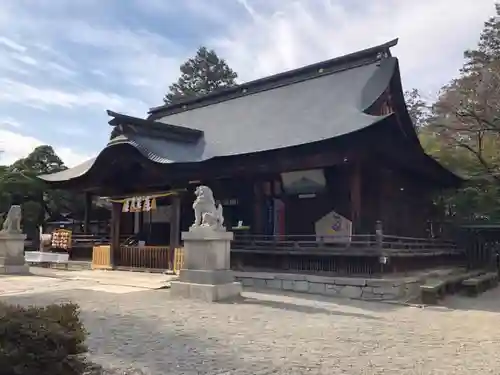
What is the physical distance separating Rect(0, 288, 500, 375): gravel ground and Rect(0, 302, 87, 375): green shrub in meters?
1.07

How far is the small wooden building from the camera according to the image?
41.4 ft

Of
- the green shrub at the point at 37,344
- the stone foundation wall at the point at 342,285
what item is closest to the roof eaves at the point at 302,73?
the stone foundation wall at the point at 342,285

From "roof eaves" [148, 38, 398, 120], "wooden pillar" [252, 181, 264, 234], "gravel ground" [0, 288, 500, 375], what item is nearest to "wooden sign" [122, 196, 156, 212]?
"wooden pillar" [252, 181, 264, 234]

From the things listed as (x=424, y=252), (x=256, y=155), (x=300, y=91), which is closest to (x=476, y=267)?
(x=424, y=252)

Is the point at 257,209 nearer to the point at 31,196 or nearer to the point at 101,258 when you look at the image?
the point at 101,258

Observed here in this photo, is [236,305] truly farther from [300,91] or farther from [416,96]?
[416,96]

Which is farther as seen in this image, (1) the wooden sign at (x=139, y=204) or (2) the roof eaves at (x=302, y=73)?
(2) the roof eaves at (x=302, y=73)

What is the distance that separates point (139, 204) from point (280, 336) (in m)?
10.0

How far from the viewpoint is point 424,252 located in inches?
574

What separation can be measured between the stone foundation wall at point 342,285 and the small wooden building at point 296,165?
1.20m

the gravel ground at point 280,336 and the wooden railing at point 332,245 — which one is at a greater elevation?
the wooden railing at point 332,245

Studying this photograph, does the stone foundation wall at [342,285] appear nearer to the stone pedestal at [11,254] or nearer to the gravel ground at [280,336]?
the gravel ground at [280,336]

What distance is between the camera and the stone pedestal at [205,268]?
942cm

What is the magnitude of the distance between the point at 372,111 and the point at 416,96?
27014 mm
